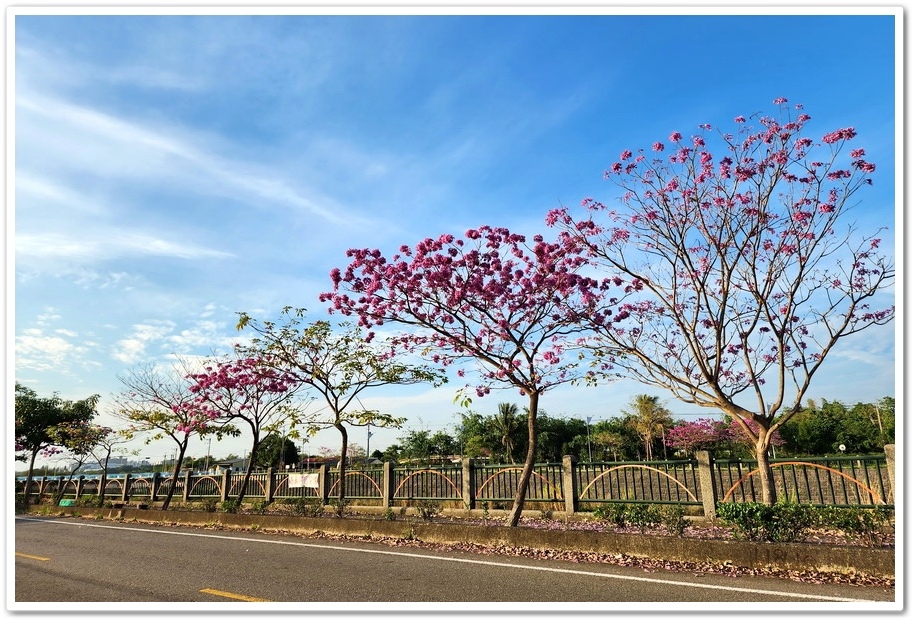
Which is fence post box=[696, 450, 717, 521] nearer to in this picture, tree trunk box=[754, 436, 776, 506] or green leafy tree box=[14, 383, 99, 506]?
tree trunk box=[754, 436, 776, 506]

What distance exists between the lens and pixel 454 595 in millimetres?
6246

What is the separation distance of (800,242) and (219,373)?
15.0m

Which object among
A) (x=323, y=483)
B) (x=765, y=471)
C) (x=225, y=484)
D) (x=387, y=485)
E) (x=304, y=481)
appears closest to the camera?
(x=765, y=471)

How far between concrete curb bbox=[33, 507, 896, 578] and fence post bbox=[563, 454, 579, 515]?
4587mm

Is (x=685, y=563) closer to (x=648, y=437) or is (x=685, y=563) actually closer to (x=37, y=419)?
(x=37, y=419)

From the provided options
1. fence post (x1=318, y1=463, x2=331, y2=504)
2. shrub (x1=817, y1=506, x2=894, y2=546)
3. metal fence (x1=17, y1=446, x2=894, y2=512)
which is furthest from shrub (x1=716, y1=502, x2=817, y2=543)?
fence post (x1=318, y1=463, x2=331, y2=504)

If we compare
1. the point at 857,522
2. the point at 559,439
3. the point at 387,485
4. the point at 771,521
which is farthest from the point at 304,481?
the point at 559,439

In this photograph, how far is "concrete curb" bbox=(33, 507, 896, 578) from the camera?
269 inches

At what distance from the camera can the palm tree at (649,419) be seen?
52719mm

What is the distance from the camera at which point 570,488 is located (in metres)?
14.0

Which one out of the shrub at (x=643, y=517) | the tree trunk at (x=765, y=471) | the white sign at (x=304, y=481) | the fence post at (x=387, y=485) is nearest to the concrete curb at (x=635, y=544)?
the shrub at (x=643, y=517)

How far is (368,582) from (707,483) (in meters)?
8.24
